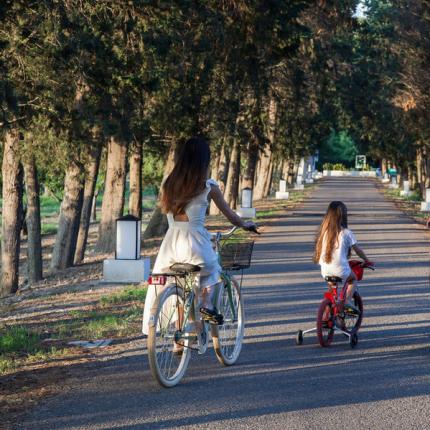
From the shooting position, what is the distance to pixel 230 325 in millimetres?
9312

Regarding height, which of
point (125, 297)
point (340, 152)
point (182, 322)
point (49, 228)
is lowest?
point (49, 228)

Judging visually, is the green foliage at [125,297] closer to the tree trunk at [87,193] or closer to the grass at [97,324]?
the grass at [97,324]

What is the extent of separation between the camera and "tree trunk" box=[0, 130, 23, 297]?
25.9m

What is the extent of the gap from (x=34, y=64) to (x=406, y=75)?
69.7 feet

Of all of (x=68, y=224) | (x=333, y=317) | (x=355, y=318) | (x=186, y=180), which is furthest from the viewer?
(x=68, y=224)

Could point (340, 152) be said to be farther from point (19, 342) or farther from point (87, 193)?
point (19, 342)

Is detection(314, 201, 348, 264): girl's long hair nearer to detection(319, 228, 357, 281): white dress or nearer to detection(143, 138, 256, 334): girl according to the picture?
detection(319, 228, 357, 281): white dress

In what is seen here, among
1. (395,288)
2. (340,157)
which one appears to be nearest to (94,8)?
(395,288)

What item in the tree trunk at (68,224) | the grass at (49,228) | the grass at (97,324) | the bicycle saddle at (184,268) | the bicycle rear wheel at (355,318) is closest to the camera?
the bicycle saddle at (184,268)

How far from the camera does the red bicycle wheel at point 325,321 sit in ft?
32.9

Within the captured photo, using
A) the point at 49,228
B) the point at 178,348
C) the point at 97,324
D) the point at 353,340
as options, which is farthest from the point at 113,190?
the point at 49,228

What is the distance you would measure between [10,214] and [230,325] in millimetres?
→ 17858

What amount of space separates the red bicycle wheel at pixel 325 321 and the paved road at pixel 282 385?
100 millimetres

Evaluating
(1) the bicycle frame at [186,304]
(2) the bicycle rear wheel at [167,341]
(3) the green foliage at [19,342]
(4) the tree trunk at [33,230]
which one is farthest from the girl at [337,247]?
(4) the tree trunk at [33,230]
